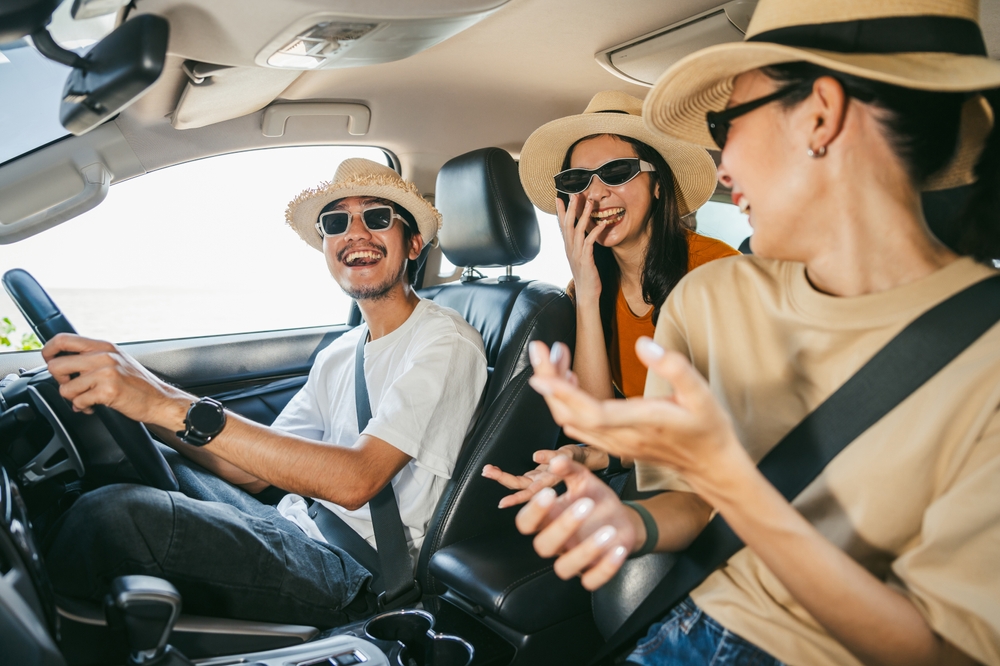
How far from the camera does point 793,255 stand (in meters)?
1.15

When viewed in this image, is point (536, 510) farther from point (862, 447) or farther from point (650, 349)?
point (862, 447)

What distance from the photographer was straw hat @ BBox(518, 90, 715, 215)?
216 centimetres

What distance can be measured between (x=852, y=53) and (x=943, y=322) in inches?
15.9

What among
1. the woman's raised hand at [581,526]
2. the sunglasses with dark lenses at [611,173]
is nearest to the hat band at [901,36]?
the woman's raised hand at [581,526]

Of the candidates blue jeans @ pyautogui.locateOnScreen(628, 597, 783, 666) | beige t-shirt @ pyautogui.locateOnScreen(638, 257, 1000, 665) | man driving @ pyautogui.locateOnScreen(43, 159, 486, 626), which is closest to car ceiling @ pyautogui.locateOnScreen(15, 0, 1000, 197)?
man driving @ pyautogui.locateOnScreen(43, 159, 486, 626)

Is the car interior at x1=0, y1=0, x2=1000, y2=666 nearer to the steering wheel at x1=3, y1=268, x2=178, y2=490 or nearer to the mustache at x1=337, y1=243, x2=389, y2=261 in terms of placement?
the steering wheel at x1=3, y1=268, x2=178, y2=490

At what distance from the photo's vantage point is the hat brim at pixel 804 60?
96 cm

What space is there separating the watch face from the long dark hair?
1.18m

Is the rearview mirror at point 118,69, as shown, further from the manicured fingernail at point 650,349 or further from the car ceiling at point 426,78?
the manicured fingernail at point 650,349

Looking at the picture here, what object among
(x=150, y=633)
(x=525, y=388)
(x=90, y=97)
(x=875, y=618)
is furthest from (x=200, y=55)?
(x=875, y=618)

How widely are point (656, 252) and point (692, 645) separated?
129cm

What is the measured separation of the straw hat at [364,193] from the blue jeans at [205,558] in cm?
97

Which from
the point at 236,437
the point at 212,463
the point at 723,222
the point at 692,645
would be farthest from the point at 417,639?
the point at 723,222

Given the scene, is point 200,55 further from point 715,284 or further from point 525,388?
point 715,284
